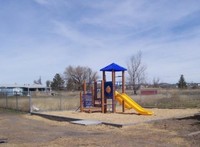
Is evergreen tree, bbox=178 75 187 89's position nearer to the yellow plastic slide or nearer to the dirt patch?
the yellow plastic slide

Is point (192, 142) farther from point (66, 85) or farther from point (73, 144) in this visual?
point (66, 85)

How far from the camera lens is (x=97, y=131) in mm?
13953

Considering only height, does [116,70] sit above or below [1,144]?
above

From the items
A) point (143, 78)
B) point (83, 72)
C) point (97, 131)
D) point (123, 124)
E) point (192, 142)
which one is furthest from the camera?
point (83, 72)


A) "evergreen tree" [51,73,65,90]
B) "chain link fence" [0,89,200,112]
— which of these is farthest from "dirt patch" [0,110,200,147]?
"evergreen tree" [51,73,65,90]

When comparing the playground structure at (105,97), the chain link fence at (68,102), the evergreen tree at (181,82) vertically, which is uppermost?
the evergreen tree at (181,82)

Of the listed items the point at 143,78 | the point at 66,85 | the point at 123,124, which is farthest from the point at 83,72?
the point at 123,124

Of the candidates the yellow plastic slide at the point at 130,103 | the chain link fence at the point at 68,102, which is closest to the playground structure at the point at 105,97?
the yellow plastic slide at the point at 130,103

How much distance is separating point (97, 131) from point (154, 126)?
250 centimetres

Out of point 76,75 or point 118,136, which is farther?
point 76,75

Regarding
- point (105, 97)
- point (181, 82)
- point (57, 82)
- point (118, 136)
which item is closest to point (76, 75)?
point (57, 82)

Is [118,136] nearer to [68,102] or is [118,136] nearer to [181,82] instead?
[68,102]

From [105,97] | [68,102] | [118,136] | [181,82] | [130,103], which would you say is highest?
[181,82]

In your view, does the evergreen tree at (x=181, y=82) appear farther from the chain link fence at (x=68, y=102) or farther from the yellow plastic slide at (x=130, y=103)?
the yellow plastic slide at (x=130, y=103)
